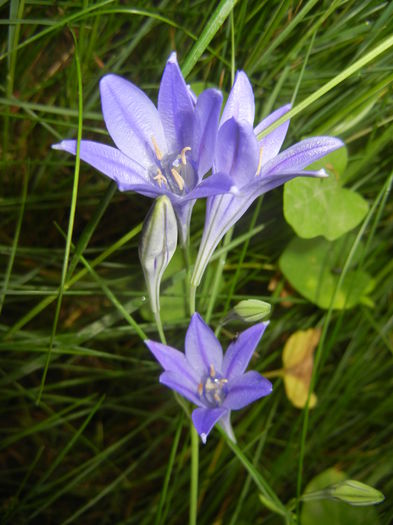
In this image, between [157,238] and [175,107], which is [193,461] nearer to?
[157,238]

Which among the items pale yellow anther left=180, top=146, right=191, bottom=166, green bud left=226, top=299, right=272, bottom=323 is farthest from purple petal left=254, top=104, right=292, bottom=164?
green bud left=226, top=299, right=272, bottom=323

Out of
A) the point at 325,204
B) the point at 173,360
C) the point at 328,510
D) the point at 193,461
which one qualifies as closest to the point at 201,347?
the point at 173,360

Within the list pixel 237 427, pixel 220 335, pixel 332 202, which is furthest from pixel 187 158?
pixel 237 427

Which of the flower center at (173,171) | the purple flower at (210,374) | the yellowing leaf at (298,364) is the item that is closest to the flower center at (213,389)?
the purple flower at (210,374)

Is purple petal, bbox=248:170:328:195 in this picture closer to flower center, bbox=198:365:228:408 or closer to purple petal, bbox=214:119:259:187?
purple petal, bbox=214:119:259:187

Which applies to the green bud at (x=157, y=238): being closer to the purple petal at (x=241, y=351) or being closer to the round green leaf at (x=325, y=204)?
the purple petal at (x=241, y=351)
